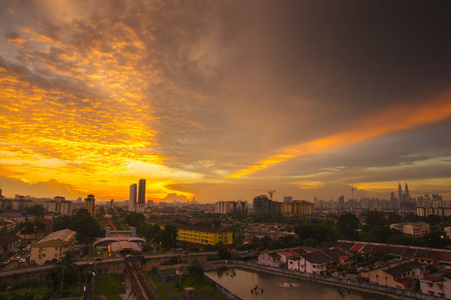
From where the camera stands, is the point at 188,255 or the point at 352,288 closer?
the point at 352,288

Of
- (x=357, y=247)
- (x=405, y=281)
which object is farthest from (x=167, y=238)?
(x=405, y=281)

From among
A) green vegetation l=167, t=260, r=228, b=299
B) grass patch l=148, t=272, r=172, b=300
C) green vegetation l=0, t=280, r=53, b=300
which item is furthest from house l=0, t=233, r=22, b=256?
green vegetation l=167, t=260, r=228, b=299

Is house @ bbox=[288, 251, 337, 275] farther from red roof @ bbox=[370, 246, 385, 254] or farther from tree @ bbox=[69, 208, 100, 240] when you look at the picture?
tree @ bbox=[69, 208, 100, 240]

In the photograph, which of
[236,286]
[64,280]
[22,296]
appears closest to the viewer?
[22,296]

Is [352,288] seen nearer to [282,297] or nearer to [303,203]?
[282,297]

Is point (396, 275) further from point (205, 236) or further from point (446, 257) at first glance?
point (205, 236)

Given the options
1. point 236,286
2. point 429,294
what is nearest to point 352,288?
point 429,294
